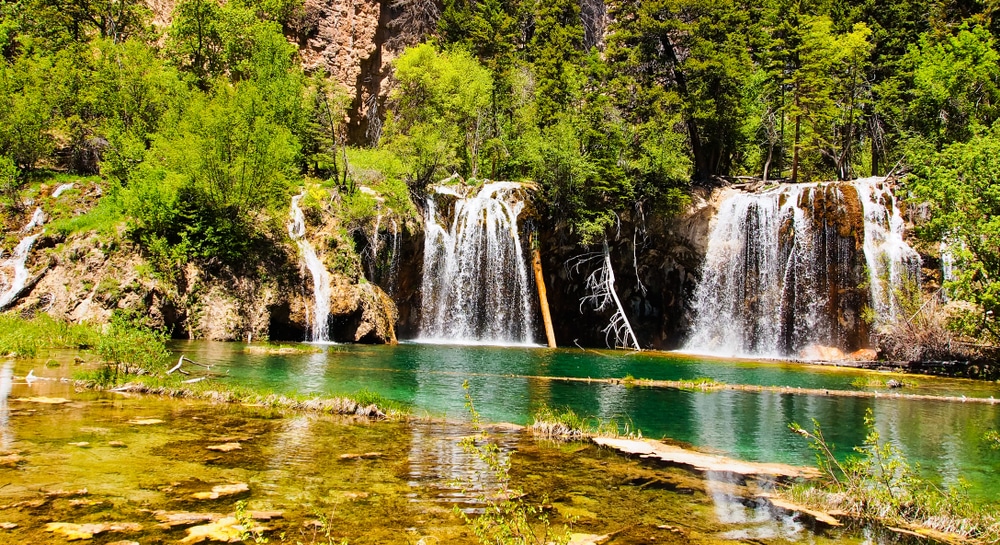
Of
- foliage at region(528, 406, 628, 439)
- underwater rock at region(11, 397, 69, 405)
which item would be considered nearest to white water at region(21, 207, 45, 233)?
underwater rock at region(11, 397, 69, 405)

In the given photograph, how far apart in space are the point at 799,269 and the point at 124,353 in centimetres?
2995

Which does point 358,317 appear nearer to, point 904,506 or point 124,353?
point 124,353

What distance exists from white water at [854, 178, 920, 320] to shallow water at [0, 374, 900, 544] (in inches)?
1027

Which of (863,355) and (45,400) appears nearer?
(45,400)

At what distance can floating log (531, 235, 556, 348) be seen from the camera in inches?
1259

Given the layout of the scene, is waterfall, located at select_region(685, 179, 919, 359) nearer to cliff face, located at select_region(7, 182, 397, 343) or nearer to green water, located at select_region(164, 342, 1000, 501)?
green water, located at select_region(164, 342, 1000, 501)

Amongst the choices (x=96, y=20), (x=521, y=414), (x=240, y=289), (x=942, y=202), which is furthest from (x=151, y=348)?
(x=96, y=20)

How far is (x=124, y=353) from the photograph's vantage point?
11992 millimetres

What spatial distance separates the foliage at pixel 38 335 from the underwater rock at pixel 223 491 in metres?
11.9

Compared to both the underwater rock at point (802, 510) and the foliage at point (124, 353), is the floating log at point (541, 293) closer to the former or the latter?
the foliage at point (124, 353)

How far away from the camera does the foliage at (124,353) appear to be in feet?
37.8

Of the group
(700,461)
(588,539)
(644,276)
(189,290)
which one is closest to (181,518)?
(588,539)

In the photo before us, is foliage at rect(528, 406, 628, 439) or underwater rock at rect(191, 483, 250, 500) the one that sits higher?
underwater rock at rect(191, 483, 250, 500)

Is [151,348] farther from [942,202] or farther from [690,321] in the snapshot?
[690,321]
